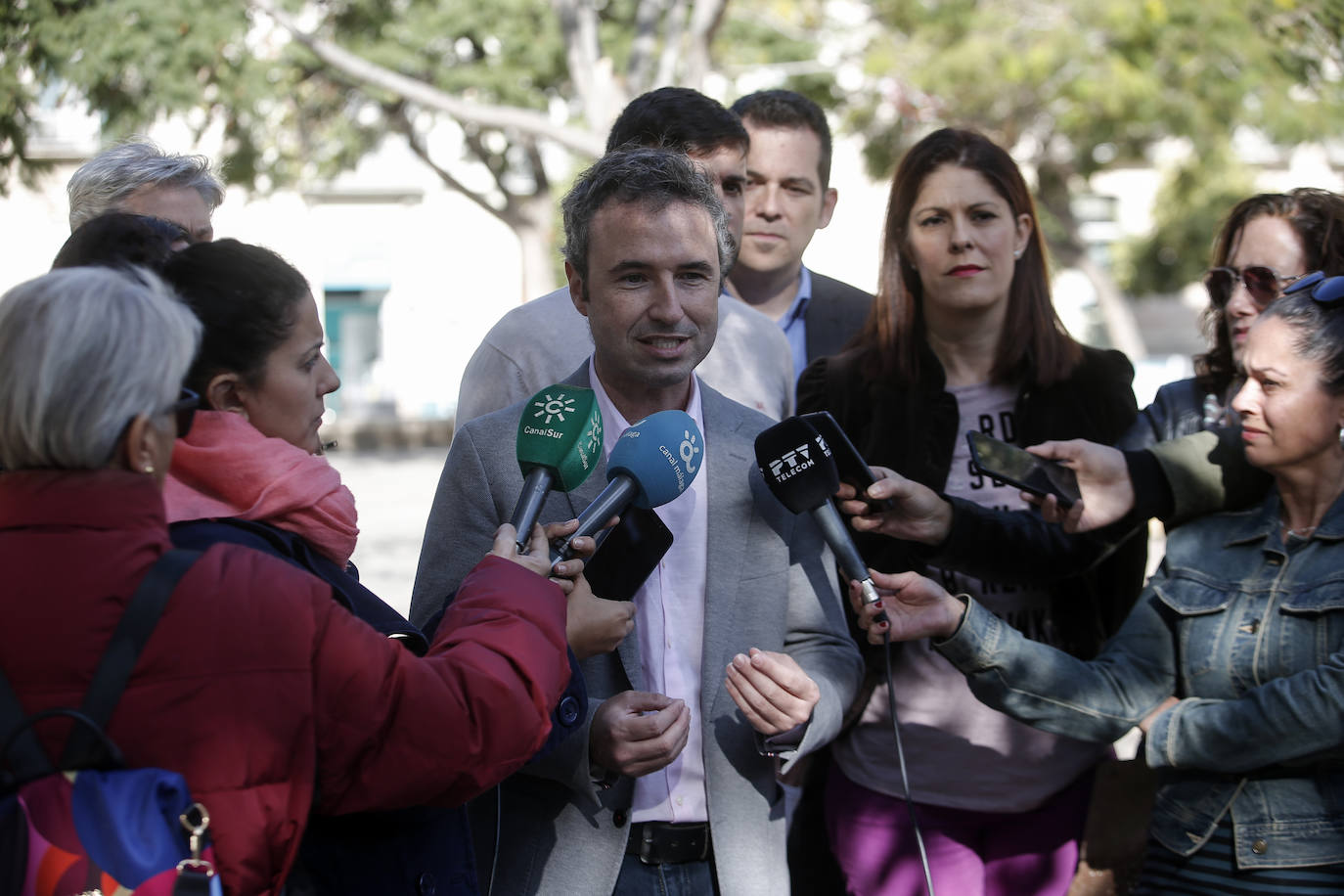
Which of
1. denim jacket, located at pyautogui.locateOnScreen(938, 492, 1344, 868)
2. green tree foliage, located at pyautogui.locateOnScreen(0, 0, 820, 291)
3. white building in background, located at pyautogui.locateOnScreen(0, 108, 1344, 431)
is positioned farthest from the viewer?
white building in background, located at pyautogui.locateOnScreen(0, 108, 1344, 431)

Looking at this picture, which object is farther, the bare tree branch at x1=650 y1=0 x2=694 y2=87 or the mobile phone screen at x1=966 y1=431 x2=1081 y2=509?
the bare tree branch at x1=650 y1=0 x2=694 y2=87

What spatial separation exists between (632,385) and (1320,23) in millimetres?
4508

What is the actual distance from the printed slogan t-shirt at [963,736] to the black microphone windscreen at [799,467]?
91cm

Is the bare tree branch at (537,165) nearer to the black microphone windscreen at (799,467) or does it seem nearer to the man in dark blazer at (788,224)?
the man in dark blazer at (788,224)

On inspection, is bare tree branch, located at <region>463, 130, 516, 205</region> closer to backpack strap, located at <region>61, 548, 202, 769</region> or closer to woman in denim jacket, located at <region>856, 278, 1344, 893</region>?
woman in denim jacket, located at <region>856, 278, 1344, 893</region>

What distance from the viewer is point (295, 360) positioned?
2.26 metres

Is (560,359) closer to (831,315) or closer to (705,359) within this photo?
(705,359)

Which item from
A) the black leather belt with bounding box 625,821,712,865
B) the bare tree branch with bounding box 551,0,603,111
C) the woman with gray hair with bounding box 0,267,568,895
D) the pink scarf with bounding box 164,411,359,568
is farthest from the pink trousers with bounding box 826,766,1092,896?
the bare tree branch with bounding box 551,0,603,111

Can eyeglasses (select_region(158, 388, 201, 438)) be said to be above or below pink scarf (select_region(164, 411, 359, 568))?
above

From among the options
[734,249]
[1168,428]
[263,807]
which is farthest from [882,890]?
[263,807]

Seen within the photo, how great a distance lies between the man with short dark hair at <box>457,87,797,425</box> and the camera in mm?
3465

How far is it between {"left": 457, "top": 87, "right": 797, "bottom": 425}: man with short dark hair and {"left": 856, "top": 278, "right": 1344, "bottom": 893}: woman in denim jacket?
96cm

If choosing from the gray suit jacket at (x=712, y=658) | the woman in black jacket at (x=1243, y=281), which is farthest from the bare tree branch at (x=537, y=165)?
the gray suit jacket at (x=712, y=658)

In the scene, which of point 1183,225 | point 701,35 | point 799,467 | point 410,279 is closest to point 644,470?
point 799,467
